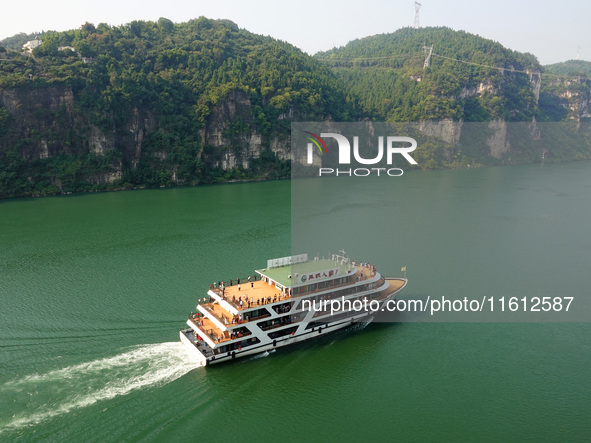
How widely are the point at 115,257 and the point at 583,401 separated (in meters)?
25.0

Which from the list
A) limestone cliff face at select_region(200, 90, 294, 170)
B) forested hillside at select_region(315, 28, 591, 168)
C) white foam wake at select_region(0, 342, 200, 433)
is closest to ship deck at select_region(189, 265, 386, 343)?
white foam wake at select_region(0, 342, 200, 433)

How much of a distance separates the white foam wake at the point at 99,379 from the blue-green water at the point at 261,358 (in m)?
0.06

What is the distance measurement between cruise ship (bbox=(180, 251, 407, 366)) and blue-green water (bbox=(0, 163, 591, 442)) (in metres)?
0.63

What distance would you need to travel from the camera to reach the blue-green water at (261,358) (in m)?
14.7

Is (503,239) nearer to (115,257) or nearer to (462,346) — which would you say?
(462,346)

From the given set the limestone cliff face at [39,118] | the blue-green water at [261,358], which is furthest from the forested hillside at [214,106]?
the blue-green water at [261,358]

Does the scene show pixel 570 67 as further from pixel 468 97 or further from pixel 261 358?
Result: pixel 261 358

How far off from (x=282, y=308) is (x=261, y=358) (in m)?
2.06

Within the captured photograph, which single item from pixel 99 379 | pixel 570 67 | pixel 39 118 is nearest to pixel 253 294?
pixel 99 379

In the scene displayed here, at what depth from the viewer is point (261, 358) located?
59.6 feet

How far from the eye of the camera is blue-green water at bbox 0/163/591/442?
14.7 meters

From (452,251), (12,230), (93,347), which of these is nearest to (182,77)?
(12,230)

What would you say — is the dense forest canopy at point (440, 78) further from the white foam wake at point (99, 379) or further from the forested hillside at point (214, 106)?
the white foam wake at point (99, 379)

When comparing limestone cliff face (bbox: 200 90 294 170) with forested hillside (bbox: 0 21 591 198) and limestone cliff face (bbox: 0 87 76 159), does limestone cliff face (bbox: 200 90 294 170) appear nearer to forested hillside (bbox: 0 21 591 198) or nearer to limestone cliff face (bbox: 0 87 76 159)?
forested hillside (bbox: 0 21 591 198)
